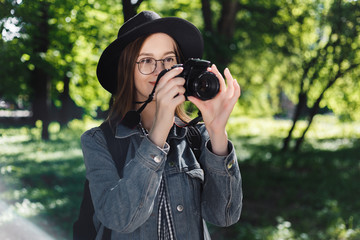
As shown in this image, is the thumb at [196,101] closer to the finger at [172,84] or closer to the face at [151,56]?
the finger at [172,84]

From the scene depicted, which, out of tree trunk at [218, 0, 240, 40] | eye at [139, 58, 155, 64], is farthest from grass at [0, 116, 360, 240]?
tree trunk at [218, 0, 240, 40]

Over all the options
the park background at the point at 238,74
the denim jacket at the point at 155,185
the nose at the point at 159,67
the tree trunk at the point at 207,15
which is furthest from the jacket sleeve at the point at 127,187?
the tree trunk at the point at 207,15

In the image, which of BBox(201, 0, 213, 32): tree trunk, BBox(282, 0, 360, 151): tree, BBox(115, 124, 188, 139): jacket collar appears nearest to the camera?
BBox(115, 124, 188, 139): jacket collar

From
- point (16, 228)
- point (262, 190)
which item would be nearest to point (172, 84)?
point (16, 228)

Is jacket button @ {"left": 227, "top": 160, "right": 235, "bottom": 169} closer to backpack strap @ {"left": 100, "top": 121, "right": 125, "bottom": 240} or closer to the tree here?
backpack strap @ {"left": 100, "top": 121, "right": 125, "bottom": 240}

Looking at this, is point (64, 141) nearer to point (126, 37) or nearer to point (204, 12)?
point (204, 12)

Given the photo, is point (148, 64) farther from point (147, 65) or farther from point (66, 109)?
point (66, 109)

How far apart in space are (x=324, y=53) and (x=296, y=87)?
3.96 m

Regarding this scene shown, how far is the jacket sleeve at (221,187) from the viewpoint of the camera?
158cm

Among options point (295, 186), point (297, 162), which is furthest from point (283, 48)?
point (295, 186)

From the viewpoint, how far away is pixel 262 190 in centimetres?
811

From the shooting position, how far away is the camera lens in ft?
4.98

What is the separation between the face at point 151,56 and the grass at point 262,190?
7.62 ft

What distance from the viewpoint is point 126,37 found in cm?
165
